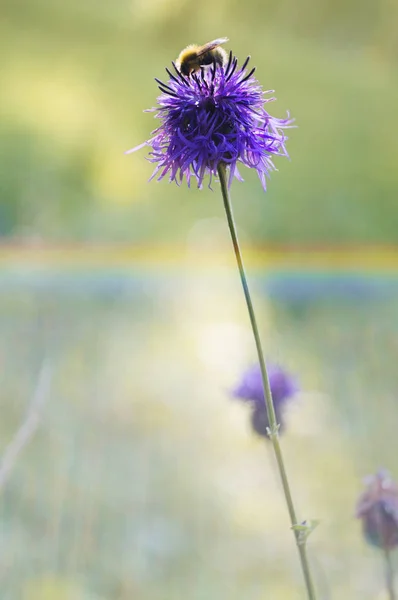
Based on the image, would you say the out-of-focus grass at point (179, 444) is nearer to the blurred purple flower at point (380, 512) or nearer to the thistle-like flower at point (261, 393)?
the thistle-like flower at point (261, 393)

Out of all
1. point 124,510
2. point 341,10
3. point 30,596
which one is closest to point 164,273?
point 124,510

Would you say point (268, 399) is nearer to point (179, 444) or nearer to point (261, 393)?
point (261, 393)

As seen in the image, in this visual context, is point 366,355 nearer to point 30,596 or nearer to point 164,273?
A: point 164,273

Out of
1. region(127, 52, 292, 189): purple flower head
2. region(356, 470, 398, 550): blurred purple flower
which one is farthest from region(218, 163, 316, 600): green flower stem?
region(356, 470, 398, 550): blurred purple flower

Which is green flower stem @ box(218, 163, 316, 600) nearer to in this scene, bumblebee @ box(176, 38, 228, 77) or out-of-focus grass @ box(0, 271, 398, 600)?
bumblebee @ box(176, 38, 228, 77)

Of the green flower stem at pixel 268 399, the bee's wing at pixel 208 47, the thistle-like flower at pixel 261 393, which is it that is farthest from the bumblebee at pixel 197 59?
the thistle-like flower at pixel 261 393
